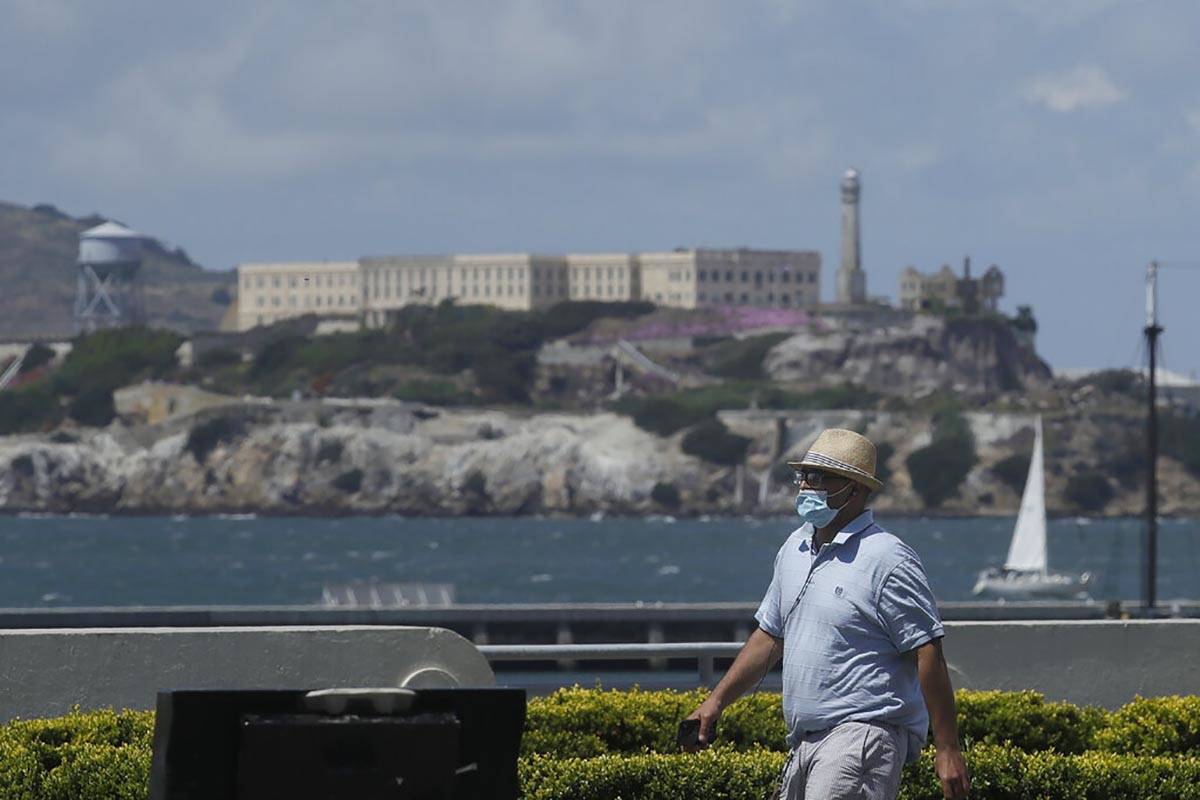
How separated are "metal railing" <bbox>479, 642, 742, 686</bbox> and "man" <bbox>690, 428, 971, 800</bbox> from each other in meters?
3.45

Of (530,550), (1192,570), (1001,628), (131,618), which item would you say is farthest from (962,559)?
(1001,628)

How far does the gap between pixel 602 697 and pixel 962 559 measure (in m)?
131

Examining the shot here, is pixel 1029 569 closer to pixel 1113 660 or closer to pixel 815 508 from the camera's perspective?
pixel 1113 660

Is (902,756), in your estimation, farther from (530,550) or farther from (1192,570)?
(530,550)

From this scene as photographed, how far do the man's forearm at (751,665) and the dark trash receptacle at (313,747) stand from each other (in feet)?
5.58

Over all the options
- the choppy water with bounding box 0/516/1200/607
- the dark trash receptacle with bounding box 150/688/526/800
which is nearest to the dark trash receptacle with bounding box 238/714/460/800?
the dark trash receptacle with bounding box 150/688/526/800

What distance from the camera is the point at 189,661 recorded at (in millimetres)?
11977

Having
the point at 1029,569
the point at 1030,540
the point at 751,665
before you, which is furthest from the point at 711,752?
the point at 1029,569

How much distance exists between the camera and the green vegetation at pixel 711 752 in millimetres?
9930

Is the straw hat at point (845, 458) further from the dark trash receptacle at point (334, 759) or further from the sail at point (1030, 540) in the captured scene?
the sail at point (1030, 540)

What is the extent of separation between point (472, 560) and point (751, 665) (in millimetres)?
124663

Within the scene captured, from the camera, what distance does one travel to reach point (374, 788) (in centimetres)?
635

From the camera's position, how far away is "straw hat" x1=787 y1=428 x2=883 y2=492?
7980mm

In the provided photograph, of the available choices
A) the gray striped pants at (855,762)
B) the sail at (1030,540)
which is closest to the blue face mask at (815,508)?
the gray striped pants at (855,762)
